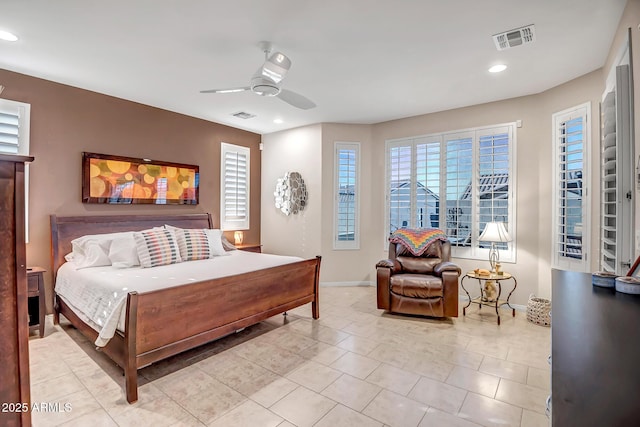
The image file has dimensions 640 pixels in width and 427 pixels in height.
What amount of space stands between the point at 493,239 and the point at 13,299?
413cm

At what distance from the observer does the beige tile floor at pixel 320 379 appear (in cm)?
204

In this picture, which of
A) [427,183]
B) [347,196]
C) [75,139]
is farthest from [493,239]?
[75,139]

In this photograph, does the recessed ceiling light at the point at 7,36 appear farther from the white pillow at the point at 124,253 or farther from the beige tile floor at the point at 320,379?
the beige tile floor at the point at 320,379

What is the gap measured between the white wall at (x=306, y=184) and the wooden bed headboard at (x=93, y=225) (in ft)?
5.00

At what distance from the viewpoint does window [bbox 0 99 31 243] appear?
3.28 m

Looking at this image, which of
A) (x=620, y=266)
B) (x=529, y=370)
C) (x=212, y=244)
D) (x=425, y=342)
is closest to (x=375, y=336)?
(x=425, y=342)

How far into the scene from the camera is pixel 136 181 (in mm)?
4305

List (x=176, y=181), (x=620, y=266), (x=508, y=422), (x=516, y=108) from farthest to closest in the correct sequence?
(x=176, y=181) < (x=516, y=108) < (x=620, y=266) < (x=508, y=422)

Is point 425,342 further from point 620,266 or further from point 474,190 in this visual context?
point 474,190

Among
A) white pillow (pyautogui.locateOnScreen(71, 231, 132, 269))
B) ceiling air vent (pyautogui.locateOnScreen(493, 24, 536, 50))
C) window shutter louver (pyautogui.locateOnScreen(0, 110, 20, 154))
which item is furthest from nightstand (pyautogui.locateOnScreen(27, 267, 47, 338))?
ceiling air vent (pyautogui.locateOnScreen(493, 24, 536, 50))

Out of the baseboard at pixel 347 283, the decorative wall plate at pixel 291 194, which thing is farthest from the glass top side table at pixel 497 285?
the decorative wall plate at pixel 291 194

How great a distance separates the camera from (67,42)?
109 inches

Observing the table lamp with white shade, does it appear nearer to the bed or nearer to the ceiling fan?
the bed

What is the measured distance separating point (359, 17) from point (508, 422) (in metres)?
2.95
